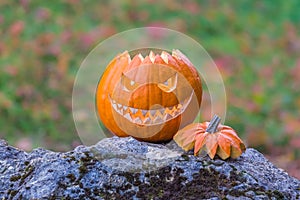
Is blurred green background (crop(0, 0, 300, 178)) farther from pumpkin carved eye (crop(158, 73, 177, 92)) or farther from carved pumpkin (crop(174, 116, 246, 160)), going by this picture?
carved pumpkin (crop(174, 116, 246, 160))

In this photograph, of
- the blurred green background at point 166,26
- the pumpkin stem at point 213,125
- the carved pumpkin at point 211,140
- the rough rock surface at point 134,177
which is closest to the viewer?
the rough rock surface at point 134,177


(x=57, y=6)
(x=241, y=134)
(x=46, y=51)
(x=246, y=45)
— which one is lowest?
(x=241, y=134)

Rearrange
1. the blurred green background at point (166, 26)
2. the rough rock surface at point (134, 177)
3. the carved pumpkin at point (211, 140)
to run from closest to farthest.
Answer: the rough rock surface at point (134, 177) → the carved pumpkin at point (211, 140) → the blurred green background at point (166, 26)

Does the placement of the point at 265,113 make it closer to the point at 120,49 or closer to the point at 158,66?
the point at 120,49

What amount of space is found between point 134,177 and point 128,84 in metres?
0.69

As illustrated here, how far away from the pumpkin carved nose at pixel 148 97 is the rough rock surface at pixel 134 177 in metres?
0.29

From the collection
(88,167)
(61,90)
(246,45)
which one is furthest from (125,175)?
(246,45)

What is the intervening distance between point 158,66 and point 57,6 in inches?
221

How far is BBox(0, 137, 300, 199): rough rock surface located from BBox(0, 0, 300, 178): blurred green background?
2.86 meters

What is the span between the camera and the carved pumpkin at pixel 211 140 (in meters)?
3.22

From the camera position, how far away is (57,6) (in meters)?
8.87

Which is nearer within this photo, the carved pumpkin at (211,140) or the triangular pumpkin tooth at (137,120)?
the carved pumpkin at (211,140)

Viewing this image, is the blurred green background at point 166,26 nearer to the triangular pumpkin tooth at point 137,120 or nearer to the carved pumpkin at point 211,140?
the triangular pumpkin tooth at point 137,120

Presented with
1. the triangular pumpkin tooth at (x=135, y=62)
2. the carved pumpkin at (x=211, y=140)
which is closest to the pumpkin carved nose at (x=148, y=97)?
the triangular pumpkin tooth at (x=135, y=62)
